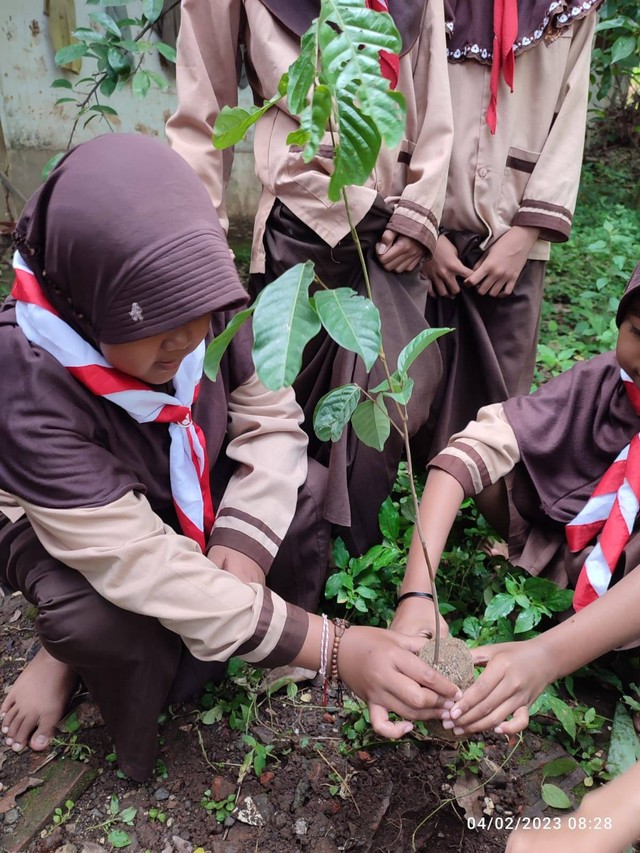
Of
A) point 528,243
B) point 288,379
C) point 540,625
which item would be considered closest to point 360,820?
point 540,625

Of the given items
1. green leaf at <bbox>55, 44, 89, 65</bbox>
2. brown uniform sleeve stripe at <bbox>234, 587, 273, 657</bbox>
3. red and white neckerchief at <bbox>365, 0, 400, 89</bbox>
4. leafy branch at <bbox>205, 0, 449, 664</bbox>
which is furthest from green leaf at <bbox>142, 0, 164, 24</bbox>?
brown uniform sleeve stripe at <bbox>234, 587, 273, 657</bbox>

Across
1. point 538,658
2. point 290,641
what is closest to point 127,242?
point 290,641

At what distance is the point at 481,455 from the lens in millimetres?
1886

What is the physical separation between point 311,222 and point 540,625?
4.14ft

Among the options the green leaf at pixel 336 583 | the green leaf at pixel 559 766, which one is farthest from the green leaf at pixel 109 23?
the green leaf at pixel 559 766

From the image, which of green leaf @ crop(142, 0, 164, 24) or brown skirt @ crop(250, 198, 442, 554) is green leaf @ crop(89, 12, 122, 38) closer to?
green leaf @ crop(142, 0, 164, 24)

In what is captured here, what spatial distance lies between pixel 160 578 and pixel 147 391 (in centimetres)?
38

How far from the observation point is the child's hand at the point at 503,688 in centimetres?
143

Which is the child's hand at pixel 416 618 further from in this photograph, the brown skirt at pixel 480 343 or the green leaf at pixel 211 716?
the brown skirt at pixel 480 343

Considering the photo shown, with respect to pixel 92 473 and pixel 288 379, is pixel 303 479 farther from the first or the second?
pixel 288 379

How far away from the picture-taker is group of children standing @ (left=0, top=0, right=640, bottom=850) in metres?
1.40

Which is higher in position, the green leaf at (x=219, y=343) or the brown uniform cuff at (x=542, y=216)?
the green leaf at (x=219, y=343)

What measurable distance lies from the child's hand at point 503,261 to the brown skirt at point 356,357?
0.19 m

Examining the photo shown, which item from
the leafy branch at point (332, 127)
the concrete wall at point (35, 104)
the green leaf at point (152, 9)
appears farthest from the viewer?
the concrete wall at point (35, 104)
